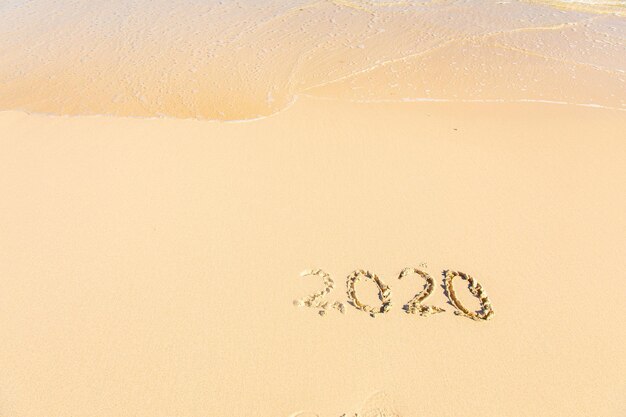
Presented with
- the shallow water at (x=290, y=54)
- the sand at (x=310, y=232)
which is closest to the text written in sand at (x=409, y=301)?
the sand at (x=310, y=232)

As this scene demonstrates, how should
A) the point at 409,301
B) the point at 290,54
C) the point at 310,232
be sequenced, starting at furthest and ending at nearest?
the point at 290,54 → the point at 310,232 → the point at 409,301

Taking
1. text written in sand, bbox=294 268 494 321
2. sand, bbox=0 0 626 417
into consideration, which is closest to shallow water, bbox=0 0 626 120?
sand, bbox=0 0 626 417

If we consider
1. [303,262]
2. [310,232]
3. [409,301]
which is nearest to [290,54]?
[310,232]

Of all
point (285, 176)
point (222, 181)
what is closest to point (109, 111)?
point (222, 181)

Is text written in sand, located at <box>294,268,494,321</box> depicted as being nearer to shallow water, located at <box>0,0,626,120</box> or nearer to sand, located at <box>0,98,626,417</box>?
sand, located at <box>0,98,626,417</box>

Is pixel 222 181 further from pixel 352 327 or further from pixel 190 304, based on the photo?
pixel 352 327

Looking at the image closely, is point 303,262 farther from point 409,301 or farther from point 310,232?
point 409,301

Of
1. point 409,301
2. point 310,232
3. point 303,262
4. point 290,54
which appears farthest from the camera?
point 290,54
